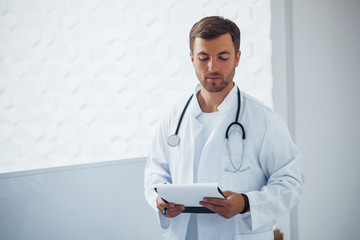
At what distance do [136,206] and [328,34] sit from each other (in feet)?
5.72

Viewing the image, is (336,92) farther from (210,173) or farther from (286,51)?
(210,173)

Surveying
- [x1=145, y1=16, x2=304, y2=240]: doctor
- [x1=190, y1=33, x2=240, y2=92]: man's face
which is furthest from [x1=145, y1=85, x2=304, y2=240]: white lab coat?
[x1=190, y1=33, x2=240, y2=92]: man's face

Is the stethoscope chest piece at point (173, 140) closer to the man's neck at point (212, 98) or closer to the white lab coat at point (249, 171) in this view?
the white lab coat at point (249, 171)

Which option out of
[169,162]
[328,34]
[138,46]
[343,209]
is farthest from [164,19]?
[343,209]

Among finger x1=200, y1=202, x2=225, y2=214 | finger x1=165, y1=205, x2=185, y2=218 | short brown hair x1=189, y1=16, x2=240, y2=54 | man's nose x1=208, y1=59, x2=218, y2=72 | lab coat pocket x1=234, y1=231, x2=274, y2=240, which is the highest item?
short brown hair x1=189, y1=16, x2=240, y2=54

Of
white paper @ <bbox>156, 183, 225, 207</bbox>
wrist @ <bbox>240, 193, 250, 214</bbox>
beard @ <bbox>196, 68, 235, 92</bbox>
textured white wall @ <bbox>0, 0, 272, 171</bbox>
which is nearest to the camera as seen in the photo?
white paper @ <bbox>156, 183, 225, 207</bbox>

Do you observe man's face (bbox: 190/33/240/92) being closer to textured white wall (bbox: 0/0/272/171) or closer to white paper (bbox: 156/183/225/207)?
white paper (bbox: 156/183/225/207)

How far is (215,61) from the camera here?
1261 mm

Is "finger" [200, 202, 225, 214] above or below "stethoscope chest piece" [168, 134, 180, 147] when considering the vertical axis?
below

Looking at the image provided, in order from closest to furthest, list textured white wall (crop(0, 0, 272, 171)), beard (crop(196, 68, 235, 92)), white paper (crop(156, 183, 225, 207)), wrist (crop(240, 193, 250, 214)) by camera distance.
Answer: white paper (crop(156, 183, 225, 207))
wrist (crop(240, 193, 250, 214))
beard (crop(196, 68, 235, 92))
textured white wall (crop(0, 0, 272, 171))

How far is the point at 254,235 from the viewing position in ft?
4.09

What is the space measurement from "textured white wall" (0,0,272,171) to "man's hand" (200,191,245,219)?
176 cm

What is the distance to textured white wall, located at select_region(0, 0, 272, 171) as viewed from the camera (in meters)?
2.83

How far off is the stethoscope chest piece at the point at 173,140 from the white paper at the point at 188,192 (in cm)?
27
